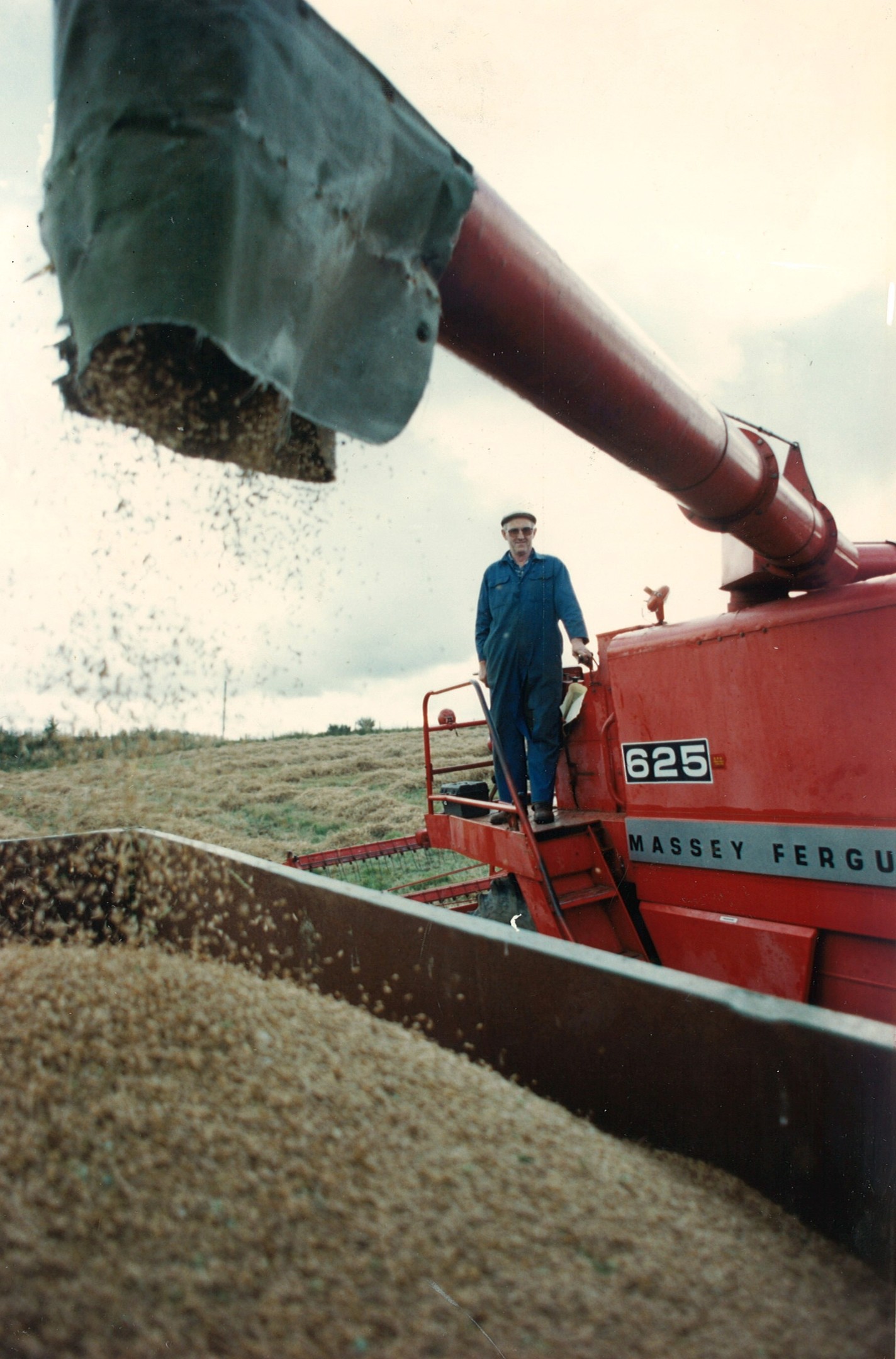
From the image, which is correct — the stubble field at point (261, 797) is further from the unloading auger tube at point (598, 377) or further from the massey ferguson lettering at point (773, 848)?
the unloading auger tube at point (598, 377)

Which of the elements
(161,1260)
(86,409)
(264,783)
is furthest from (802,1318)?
(264,783)

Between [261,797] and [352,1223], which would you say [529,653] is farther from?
[261,797]

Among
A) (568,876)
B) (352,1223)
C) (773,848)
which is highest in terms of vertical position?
(773,848)

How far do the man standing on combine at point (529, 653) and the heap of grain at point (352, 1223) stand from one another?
2.03m

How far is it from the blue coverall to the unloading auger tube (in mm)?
1354

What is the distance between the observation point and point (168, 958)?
2.07 metres

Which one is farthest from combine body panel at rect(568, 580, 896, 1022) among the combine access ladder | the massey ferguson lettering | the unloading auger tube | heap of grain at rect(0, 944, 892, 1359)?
heap of grain at rect(0, 944, 892, 1359)

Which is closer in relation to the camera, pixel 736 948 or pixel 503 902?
pixel 736 948

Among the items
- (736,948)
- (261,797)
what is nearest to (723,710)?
(736,948)

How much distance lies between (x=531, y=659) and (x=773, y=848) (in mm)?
1448

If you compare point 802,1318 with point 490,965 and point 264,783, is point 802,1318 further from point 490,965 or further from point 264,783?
point 264,783

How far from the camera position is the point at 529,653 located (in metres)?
3.57

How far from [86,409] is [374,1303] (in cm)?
149

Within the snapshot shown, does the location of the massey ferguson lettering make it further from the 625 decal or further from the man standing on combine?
the man standing on combine
